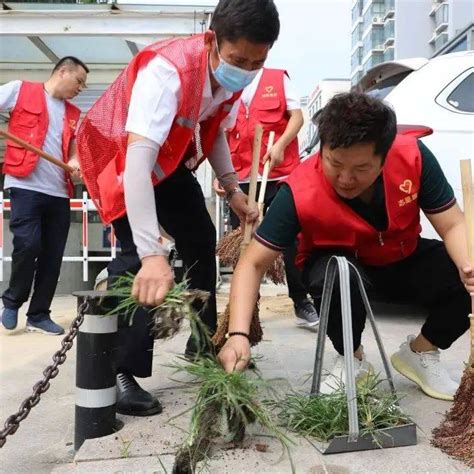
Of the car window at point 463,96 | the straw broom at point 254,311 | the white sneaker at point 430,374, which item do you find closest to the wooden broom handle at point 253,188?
the straw broom at point 254,311

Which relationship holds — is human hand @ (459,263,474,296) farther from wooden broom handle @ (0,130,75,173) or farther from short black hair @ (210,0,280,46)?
wooden broom handle @ (0,130,75,173)

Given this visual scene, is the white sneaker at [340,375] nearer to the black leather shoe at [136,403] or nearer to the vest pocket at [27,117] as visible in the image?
the black leather shoe at [136,403]

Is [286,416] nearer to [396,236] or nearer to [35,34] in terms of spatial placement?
[396,236]

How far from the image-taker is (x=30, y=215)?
4062mm

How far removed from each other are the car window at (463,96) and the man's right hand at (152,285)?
9.41 ft

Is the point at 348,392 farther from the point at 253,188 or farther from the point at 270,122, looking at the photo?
the point at 270,122

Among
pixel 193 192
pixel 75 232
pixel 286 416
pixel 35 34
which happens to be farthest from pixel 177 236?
pixel 75 232

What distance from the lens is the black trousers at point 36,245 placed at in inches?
159

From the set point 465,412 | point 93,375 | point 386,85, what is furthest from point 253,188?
point 386,85

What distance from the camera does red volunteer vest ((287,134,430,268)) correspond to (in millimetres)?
2145

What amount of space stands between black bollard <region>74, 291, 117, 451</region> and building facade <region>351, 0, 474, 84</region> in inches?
1448

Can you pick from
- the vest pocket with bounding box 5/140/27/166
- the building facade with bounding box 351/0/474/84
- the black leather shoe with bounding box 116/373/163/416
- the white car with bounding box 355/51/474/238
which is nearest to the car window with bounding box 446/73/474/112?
the white car with bounding box 355/51/474/238

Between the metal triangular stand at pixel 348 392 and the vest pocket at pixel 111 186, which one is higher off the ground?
the vest pocket at pixel 111 186

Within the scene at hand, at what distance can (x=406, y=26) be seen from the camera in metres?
61.1
